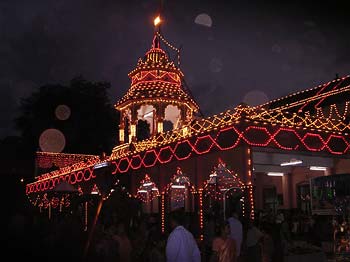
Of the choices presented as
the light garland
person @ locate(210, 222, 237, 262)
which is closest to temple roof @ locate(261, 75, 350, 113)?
the light garland

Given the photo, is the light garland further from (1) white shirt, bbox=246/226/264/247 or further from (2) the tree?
(2) the tree

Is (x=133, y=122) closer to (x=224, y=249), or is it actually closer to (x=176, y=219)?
(x=176, y=219)

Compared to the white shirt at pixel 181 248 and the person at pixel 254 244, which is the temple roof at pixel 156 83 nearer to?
the person at pixel 254 244

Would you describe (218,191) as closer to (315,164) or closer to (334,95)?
(315,164)

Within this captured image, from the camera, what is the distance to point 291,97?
23891mm

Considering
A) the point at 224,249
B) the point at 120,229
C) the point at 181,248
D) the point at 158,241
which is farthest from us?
the point at 120,229

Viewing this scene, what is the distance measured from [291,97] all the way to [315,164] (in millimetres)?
5335

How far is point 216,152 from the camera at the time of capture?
14992mm

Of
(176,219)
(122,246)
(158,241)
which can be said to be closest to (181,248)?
(176,219)

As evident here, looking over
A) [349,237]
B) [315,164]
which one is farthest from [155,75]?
[349,237]

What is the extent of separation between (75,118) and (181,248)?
43.0 metres

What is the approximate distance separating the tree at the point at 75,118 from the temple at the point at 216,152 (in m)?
17.2

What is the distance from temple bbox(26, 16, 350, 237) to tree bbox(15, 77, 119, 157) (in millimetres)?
17227

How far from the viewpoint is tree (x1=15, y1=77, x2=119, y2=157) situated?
48.2 m
